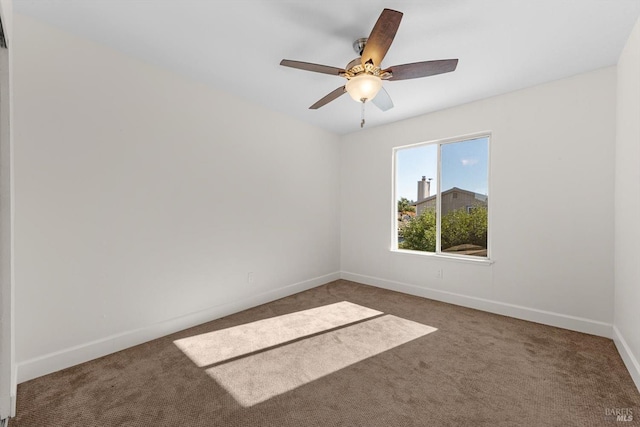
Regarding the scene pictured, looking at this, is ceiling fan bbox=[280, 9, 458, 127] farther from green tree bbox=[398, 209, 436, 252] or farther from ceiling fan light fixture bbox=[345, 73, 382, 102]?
green tree bbox=[398, 209, 436, 252]

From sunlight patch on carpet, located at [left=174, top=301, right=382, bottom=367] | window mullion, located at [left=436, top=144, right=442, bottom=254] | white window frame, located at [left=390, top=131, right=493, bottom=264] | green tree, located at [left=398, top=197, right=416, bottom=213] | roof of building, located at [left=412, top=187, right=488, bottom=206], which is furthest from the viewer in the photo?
green tree, located at [left=398, top=197, right=416, bottom=213]

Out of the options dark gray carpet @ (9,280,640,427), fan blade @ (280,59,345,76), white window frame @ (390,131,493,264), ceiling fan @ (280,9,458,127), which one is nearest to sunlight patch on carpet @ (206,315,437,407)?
dark gray carpet @ (9,280,640,427)

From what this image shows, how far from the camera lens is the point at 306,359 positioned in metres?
2.15

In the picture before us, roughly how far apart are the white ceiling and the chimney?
133 centimetres

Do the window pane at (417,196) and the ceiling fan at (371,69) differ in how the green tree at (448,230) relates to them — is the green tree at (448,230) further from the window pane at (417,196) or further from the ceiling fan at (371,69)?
the ceiling fan at (371,69)

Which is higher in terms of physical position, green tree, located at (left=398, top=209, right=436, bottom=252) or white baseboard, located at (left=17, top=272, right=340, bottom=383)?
green tree, located at (left=398, top=209, right=436, bottom=252)

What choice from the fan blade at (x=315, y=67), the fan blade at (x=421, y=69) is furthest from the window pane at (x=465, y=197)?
the fan blade at (x=315, y=67)

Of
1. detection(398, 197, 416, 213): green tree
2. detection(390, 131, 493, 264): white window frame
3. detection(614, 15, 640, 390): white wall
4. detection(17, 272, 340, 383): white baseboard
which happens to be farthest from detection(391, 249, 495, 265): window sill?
detection(17, 272, 340, 383): white baseboard

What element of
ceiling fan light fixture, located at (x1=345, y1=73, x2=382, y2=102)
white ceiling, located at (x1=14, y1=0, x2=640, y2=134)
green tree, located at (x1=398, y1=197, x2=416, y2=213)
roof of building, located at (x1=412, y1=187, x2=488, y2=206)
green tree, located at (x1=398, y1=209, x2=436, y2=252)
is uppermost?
white ceiling, located at (x1=14, y1=0, x2=640, y2=134)

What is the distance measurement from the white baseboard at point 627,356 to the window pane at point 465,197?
1240mm

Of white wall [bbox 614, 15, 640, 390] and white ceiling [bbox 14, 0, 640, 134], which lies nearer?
white ceiling [bbox 14, 0, 640, 134]

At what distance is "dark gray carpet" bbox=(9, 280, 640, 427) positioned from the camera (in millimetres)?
1528

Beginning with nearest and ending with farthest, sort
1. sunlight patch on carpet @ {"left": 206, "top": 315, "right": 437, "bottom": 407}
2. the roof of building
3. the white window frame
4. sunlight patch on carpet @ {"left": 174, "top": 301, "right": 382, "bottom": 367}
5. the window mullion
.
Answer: sunlight patch on carpet @ {"left": 206, "top": 315, "right": 437, "bottom": 407}, sunlight patch on carpet @ {"left": 174, "top": 301, "right": 382, "bottom": 367}, the white window frame, the roof of building, the window mullion

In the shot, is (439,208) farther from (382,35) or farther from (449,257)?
(382,35)
